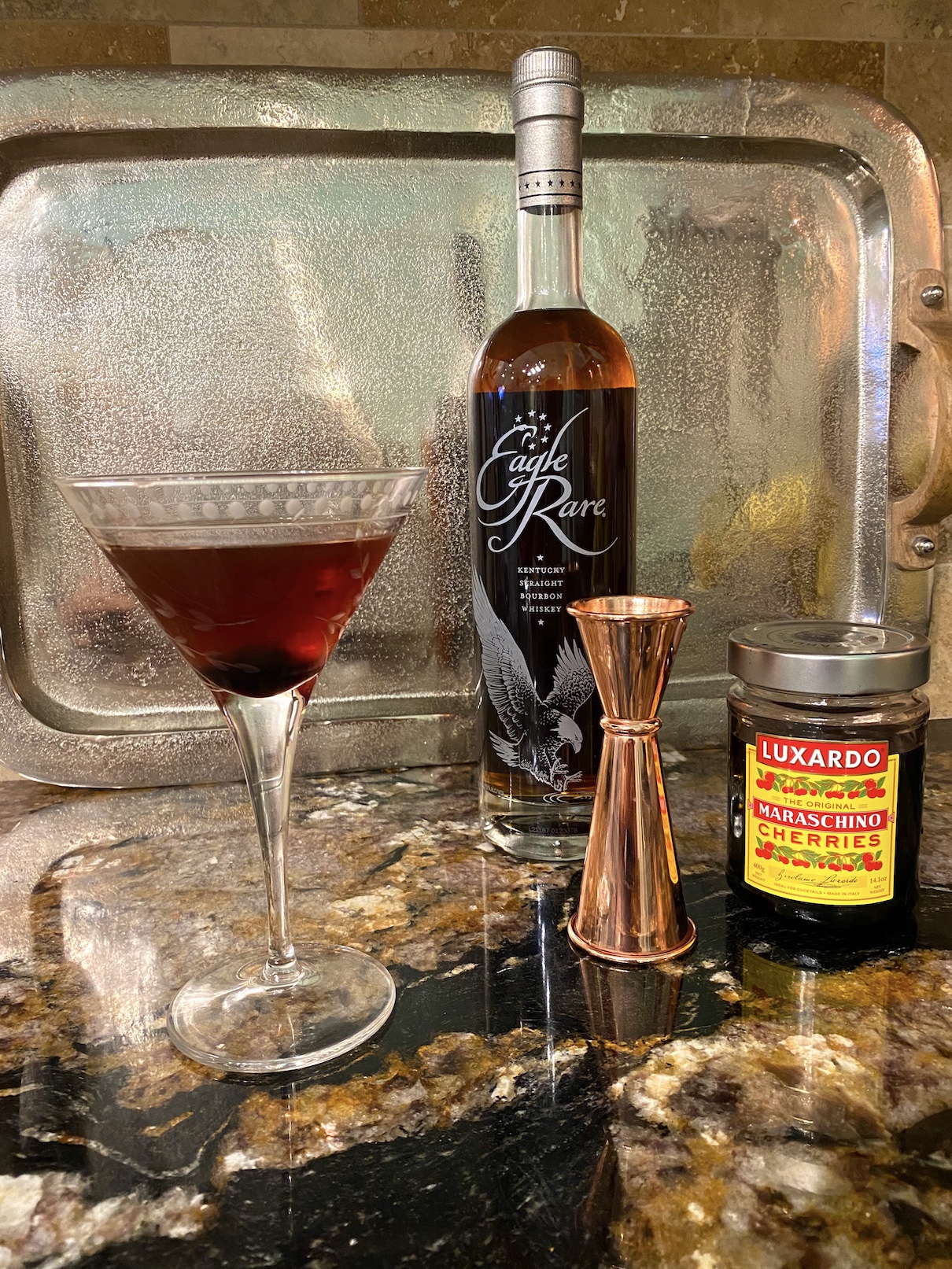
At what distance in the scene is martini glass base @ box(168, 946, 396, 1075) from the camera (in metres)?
0.45

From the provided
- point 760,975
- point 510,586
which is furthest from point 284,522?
point 760,975

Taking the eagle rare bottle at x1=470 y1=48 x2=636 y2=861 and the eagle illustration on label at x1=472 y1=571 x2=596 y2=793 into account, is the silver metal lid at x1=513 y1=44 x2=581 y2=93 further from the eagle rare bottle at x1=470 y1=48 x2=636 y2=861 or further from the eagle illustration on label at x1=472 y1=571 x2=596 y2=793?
the eagle illustration on label at x1=472 y1=571 x2=596 y2=793

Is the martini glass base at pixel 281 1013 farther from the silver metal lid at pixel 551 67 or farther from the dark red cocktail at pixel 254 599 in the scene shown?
the silver metal lid at pixel 551 67

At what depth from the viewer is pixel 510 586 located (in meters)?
0.66

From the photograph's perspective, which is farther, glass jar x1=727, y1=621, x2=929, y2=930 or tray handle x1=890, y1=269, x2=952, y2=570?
tray handle x1=890, y1=269, x2=952, y2=570

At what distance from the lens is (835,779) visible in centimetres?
52

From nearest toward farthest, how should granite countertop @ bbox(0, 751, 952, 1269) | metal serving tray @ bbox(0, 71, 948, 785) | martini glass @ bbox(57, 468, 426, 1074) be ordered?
granite countertop @ bbox(0, 751, 952, 1269) < martini glass @ bbox(57, 468, 426, 1074) < metal serving tray @ bbox(0, 71, 948, 785)

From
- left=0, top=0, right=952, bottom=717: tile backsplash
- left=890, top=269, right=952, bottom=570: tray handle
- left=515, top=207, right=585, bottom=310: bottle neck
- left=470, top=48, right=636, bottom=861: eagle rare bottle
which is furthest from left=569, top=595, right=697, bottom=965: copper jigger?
left=0, top=0, right=952, bottom=717: tile backsplash

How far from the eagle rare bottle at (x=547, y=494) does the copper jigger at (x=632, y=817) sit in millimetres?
118

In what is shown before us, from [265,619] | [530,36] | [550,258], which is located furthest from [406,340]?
[265,619]

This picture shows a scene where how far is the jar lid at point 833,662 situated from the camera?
520 mm

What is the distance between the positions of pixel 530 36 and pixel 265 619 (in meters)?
0.67

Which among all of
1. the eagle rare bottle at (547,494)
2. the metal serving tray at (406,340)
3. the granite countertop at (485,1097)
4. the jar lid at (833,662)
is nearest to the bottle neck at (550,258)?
the eagle rare bottle at (547,494)

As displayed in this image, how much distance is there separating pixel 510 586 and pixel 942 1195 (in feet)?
1.36
